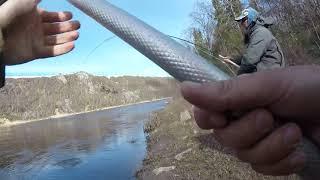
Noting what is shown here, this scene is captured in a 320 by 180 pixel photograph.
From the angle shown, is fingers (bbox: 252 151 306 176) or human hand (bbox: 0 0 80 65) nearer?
fingers (bbox: 252 151 306 176)

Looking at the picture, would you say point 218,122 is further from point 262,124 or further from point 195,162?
point 195,162

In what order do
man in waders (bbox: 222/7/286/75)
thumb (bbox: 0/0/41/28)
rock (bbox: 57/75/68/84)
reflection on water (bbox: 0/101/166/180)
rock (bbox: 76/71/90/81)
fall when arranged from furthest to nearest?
rock (bbox: 76/71/90/81)
rock (bbox: 57/75/68/84)
reflection on water (bbox: 0/101/166/180)
man in waders (bbox: 222/7/286/75)
thumb (bbox: 0/0/41/28)

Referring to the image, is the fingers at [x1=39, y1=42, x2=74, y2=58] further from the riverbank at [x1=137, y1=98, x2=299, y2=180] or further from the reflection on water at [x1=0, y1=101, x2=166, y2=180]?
the reflection on water at [x1=0, y1=101, x2=166, y2=180]

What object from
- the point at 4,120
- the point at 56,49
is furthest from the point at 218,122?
the point at 4,120

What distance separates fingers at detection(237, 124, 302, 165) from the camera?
5.35 ft

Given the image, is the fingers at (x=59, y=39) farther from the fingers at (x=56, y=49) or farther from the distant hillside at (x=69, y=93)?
the distant hillside at (x=69, y=93)

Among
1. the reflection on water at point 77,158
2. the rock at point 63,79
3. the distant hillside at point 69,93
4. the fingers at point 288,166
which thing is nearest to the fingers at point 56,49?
the fingers at point 288,166

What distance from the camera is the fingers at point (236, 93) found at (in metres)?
1.54

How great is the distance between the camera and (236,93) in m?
1.57

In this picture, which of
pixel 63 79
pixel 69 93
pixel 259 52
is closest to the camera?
pixel 259 52

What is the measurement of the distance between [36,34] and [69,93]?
123353mm

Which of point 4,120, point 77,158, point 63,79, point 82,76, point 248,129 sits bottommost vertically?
point 82,76

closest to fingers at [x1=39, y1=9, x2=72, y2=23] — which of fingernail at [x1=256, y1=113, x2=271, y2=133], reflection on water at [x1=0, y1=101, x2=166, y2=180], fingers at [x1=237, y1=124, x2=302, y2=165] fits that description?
fingers at [x1=237, y1=124, x2=302, y2=165]

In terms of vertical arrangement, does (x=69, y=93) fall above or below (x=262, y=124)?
below
